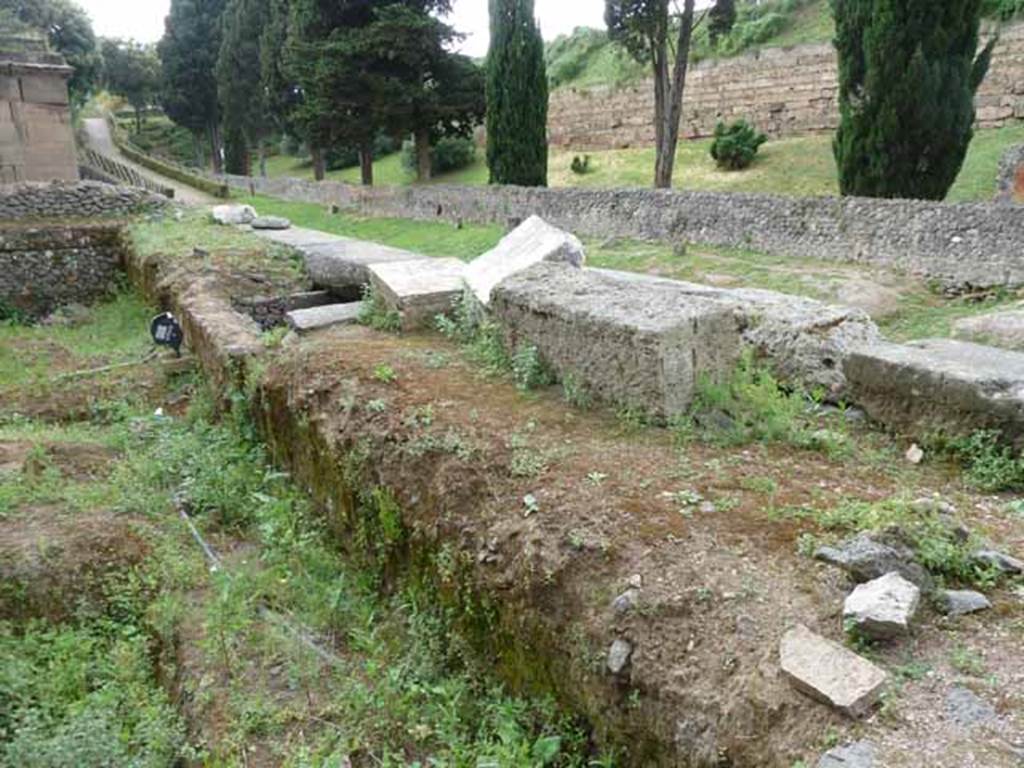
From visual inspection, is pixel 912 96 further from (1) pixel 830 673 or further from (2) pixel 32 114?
(2) pixel 32 114

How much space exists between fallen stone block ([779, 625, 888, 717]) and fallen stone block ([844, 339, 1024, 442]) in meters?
1.80

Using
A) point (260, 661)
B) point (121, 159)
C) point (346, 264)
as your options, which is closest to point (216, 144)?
point (121, 159)

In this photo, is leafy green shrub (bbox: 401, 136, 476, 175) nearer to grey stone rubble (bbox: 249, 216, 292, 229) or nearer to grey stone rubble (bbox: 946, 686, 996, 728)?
grey stone rubble (bbox: 249, 216, 292, 229)

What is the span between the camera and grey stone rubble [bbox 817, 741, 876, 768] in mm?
1827

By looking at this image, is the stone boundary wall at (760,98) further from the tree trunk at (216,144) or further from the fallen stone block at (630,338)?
the fallen stone block at (630,338)

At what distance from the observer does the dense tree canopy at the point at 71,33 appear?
37312 mm

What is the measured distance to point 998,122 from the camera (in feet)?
69.1

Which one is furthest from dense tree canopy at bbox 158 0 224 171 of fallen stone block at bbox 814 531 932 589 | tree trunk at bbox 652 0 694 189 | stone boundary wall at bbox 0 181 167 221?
fallen stone block at bbox 814 531 932 589

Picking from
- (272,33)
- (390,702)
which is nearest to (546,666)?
(390,702)

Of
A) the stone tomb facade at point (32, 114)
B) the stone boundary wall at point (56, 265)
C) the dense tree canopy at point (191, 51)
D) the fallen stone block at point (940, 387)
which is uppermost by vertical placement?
the dense tree canopy at point (191, 51)

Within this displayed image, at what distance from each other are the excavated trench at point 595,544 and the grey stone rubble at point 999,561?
0.49 metres

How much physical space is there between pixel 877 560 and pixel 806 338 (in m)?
2.19

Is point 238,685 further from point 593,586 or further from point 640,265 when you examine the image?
point 640,265

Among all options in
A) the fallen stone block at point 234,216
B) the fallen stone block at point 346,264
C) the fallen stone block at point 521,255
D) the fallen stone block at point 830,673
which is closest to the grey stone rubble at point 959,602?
the fallen stone block at point 830,673
